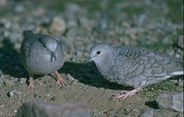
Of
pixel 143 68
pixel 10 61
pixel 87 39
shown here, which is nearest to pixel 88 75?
pixel 143 68

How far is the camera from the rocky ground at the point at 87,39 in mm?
7637

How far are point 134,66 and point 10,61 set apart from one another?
3.27 m

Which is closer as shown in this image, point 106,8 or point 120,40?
point 120,40

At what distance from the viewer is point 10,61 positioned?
9773 millimetres

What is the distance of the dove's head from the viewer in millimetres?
7602

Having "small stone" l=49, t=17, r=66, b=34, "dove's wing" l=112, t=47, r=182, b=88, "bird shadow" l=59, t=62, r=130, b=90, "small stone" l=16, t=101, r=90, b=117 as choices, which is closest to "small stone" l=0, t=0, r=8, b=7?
"small stone" l=49, t=17, r=66, b=34

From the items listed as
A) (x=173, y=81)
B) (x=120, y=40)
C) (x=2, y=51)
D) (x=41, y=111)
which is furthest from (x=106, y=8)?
(x=41, y=111)

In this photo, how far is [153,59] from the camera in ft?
24.5

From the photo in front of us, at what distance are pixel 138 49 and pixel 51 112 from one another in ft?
7.28

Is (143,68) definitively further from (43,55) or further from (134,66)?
(43,55)

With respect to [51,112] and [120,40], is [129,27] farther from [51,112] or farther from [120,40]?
[51,112]

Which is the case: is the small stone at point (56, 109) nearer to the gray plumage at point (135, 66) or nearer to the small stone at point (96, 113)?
the small stone at point (96, 113)

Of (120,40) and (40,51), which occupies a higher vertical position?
(40,51)

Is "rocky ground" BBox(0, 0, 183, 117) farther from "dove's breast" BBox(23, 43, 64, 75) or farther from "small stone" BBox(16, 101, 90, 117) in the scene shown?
"small stone" BBox(16, 101, 90, 117)
